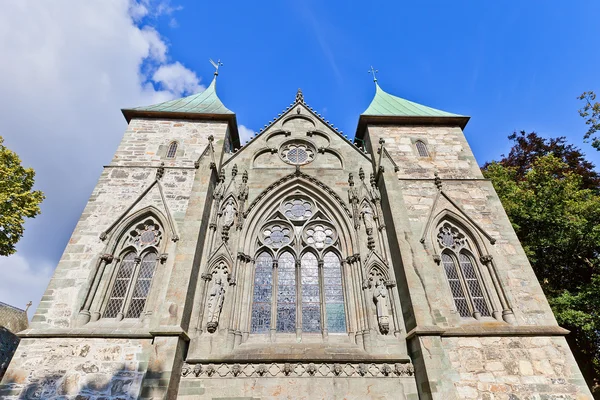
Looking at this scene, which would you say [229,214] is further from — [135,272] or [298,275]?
[135,272]

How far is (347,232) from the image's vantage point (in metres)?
9.69

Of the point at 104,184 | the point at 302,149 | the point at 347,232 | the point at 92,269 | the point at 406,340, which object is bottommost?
the point at 406,340

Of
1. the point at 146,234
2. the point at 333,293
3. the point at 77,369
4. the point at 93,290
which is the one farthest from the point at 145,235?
the point at 333,293

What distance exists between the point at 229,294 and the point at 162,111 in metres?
8.11

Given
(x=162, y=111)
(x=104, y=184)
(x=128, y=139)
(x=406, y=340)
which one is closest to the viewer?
(x=406, y=340)

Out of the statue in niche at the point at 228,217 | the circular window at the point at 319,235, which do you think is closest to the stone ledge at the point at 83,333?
the statue in niche at the point at 228,217

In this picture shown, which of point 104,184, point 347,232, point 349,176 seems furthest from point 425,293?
point 104,184

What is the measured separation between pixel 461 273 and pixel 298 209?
506cm

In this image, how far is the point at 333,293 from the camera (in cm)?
881

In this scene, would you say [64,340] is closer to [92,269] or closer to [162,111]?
[92,269]

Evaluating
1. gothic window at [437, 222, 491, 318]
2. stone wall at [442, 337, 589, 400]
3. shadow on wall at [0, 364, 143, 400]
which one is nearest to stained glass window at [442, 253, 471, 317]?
gothic window at [437, 222, 491, 318]

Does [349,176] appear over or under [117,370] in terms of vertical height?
over

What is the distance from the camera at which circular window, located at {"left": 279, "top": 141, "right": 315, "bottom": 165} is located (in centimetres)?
1194

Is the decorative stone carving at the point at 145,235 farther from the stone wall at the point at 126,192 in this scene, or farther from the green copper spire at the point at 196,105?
the green copper spire at the point at 196,105
